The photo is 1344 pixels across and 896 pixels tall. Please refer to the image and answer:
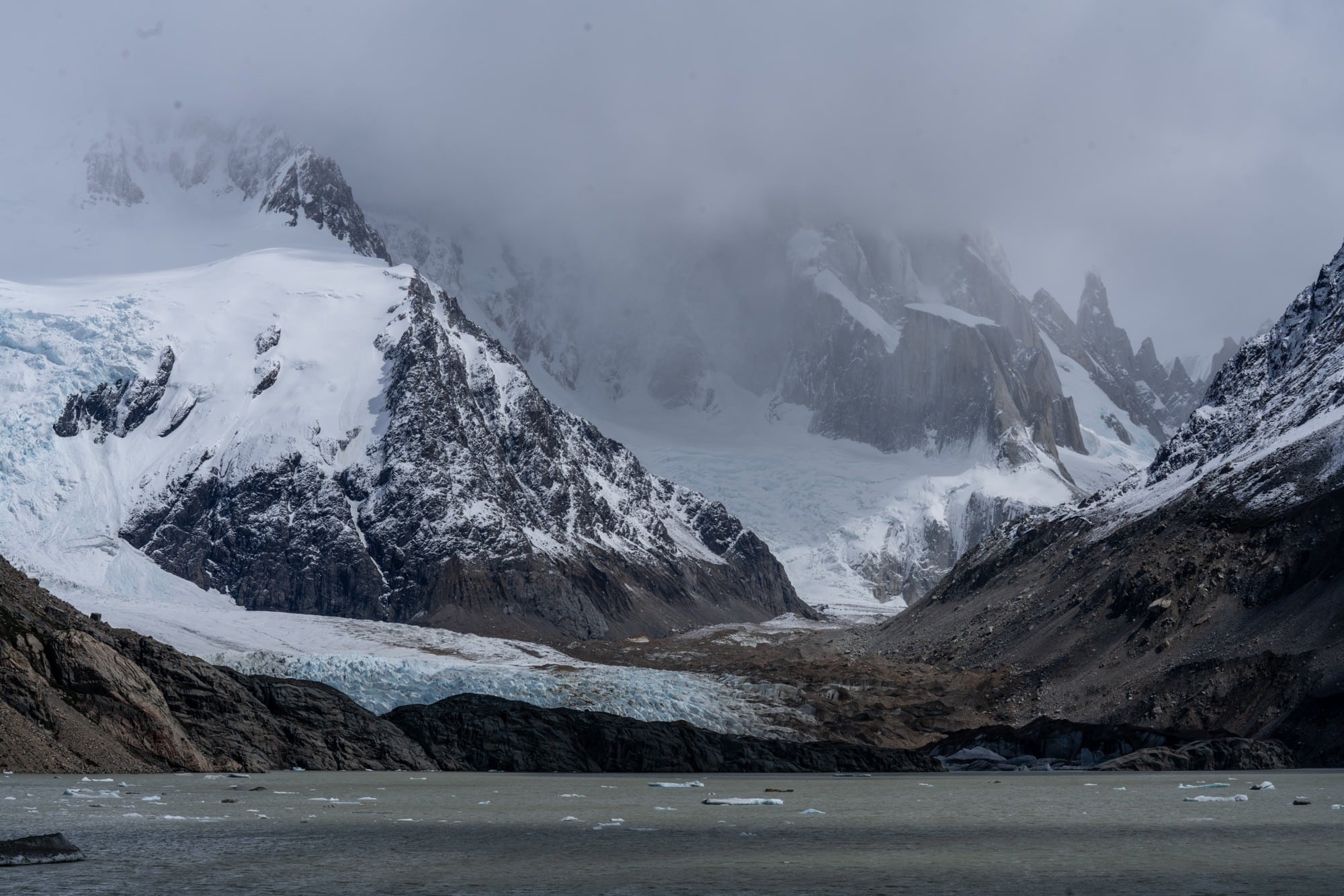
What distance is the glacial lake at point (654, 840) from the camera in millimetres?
21688

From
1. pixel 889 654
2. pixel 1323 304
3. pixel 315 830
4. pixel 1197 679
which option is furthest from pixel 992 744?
pixel 1323 304

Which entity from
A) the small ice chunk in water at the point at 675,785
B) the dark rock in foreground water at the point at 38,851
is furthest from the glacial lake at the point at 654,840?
the small ice chunk in water at the point at 675,785

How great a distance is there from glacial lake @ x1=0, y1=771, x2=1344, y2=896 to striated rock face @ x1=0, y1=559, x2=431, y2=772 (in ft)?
8.26

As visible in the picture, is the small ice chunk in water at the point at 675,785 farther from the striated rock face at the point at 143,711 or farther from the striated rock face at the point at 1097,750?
the striated rock face at the point at 1097,750

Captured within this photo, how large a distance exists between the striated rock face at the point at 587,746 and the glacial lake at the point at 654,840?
812 inches

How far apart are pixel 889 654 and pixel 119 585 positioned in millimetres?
104659

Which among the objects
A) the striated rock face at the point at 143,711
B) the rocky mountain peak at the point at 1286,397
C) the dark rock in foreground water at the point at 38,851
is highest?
the rocky mountain peak at the point at 1286,397

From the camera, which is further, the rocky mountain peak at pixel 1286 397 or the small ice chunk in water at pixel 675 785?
the rocky mountain peak at pixel 1286 397

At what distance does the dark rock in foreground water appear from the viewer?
22750 mm

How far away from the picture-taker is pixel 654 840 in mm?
29703

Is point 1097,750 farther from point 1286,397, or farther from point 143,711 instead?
point 1286,397

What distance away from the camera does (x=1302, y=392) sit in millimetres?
132750

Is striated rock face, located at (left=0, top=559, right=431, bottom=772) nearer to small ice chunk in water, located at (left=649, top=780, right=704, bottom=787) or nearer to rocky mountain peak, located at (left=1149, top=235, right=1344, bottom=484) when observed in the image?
small ice chunk in water, located at (left=649, top=780, right=704, bottom=787)

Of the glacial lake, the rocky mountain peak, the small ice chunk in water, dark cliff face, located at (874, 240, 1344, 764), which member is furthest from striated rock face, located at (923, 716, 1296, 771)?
the rocky mountain peak
